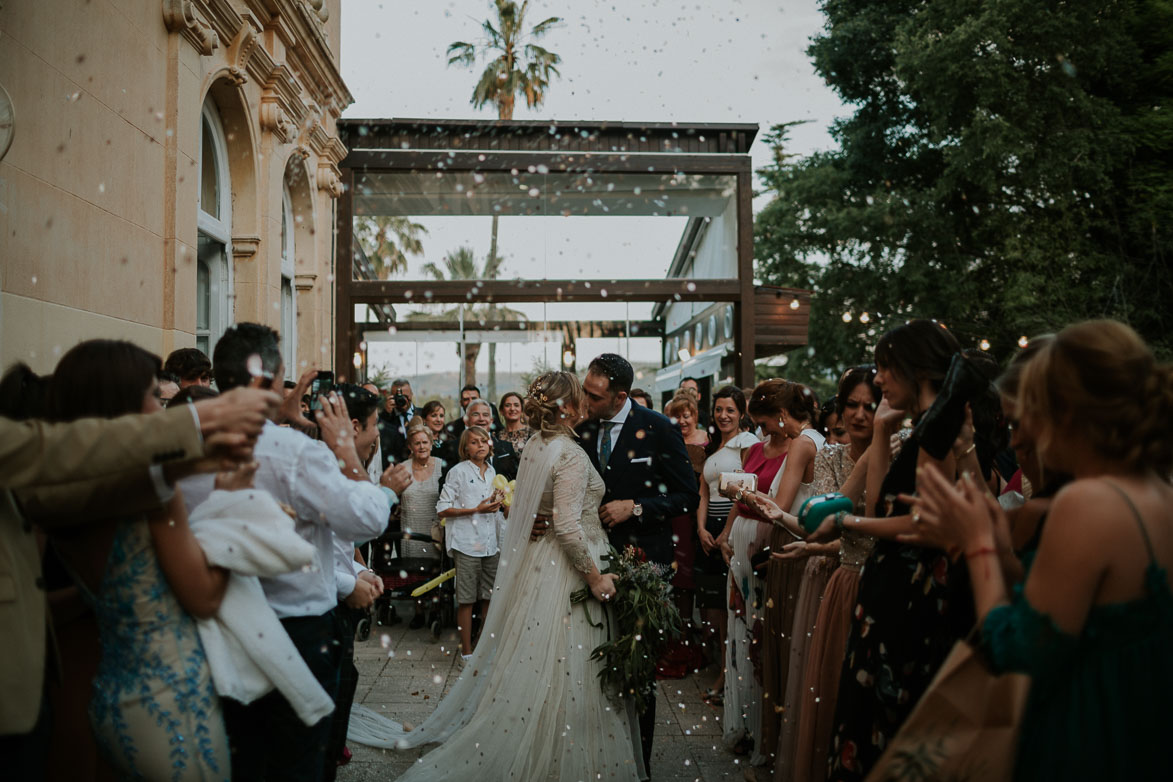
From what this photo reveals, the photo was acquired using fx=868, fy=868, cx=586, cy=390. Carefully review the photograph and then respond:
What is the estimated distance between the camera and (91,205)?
20.5ft

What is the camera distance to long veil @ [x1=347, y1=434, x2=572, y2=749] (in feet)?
14.6

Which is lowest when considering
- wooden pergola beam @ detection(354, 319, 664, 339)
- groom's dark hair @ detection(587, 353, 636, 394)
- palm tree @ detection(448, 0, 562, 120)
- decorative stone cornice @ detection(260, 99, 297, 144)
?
groom's dark hair @ detection(587, 353, 636, 394)

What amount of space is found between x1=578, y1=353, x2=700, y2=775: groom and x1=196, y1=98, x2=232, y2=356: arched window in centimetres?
601

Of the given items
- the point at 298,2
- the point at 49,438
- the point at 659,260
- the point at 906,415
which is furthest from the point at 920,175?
the point at 49,438

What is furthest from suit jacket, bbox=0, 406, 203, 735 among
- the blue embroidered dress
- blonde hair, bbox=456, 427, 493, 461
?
blonde hair, bbox=456, 427, 493, 461

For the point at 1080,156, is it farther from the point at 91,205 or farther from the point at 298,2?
the point at 91,205

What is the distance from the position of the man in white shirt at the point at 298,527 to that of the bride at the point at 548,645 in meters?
1.38

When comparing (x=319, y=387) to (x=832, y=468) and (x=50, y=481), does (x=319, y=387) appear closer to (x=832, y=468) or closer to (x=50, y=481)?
(x=50, y=481)

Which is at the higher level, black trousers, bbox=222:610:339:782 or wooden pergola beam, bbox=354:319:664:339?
wooden pergola beam, bbox=354:319:664:339

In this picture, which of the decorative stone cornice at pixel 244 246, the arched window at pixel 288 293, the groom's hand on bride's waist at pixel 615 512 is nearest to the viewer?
the groom's hand on bride's waist at pixel 615 512

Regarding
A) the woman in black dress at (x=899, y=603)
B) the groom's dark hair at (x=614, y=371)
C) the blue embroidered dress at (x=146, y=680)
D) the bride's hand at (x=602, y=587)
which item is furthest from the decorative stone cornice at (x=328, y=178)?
the blue embroidered dress at (x=146, y=680)

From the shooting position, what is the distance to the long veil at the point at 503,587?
4.44 m

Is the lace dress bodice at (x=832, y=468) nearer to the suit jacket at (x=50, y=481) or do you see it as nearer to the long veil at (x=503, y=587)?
the long veil at (x=503, y=587)

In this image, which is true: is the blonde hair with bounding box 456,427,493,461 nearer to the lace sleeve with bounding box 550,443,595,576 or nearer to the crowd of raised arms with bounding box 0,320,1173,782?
the crowd of raised arms with bounding box 0,320,1173,782
